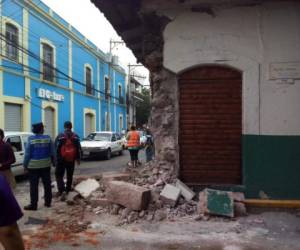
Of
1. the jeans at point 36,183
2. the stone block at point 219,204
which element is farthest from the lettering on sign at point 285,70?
the jeans at point 36,183

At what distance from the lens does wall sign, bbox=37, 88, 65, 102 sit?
21719 mm

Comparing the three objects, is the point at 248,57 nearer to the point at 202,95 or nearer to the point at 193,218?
the point at 202,95

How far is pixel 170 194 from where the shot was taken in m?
7.21

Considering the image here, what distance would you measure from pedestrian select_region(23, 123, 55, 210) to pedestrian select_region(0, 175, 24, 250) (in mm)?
4092

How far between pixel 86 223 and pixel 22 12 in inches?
620

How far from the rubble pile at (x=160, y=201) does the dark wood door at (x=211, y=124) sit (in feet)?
1.71

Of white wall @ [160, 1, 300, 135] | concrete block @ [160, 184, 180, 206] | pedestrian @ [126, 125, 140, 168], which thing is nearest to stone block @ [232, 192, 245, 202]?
concrete block @ [160, 184, 180, 206]

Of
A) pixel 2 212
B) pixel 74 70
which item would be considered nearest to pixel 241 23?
pixel 2 212

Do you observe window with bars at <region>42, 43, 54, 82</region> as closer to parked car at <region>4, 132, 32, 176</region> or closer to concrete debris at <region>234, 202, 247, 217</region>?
parked car at <region>4, 132, 32, 176</region>

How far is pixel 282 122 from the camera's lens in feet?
24.5

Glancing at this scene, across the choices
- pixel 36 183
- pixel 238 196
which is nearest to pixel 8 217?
pixel 36 183

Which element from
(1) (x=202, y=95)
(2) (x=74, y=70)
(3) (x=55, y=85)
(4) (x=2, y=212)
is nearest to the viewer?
(4) (x=2, y=212)

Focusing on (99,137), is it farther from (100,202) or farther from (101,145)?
(100,202)

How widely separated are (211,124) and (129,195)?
212 centimetres
